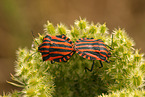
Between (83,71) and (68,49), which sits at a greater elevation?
(68,49)

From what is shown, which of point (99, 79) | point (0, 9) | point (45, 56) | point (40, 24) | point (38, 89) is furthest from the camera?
point (40, 24)

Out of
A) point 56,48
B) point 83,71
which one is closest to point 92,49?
point 83,71

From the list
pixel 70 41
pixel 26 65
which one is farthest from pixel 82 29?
pixel 26 65

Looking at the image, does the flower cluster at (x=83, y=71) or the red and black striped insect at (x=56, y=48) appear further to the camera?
the red and black striped insect at (x=56, y=48)

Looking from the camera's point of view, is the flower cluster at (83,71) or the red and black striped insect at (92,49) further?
the red and black striped insect at (92,49)

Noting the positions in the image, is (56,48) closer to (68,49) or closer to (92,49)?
(68,49)

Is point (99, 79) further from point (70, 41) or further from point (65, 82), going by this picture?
point (70, 41)
